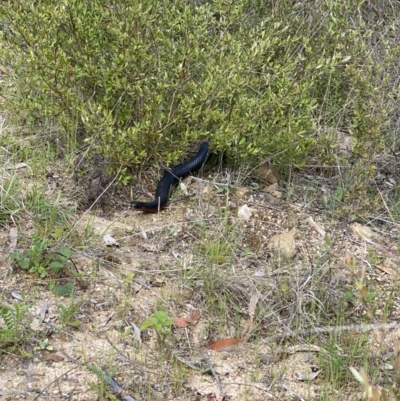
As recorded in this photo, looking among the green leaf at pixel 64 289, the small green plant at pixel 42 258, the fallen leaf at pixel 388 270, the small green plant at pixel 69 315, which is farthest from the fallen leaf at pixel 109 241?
the fallen leaf at pixel 388 270

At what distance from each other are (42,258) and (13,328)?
0.54 m

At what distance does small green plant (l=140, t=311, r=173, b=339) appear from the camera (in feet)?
9.58

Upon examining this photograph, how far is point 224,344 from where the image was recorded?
316 centimetres

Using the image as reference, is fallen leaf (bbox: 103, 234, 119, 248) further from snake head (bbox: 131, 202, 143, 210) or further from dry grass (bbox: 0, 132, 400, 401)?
snake head (bbox: 131, 202, 143, 210)

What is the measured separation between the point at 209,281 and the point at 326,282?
0.62m

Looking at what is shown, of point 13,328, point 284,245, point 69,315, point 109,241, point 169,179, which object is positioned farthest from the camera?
point 169,179

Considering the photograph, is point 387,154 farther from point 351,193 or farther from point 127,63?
point 127,63

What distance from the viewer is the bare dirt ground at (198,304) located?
9.45ft

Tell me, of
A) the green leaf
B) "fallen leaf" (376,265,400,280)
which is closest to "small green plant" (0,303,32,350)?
the green leaf

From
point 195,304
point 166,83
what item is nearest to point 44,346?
point 195,304

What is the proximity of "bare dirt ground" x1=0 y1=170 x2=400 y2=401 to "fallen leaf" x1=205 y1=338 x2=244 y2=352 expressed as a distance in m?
0.02

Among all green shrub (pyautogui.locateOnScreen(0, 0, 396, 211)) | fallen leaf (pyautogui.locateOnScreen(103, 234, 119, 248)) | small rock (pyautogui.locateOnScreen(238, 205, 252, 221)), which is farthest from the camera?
small rock (pyautogui.locateOnScreen(238, 205, 252, 221))

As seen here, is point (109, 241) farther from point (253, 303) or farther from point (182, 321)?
point (253, 303)

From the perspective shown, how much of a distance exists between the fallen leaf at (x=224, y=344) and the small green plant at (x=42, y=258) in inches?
33.8
